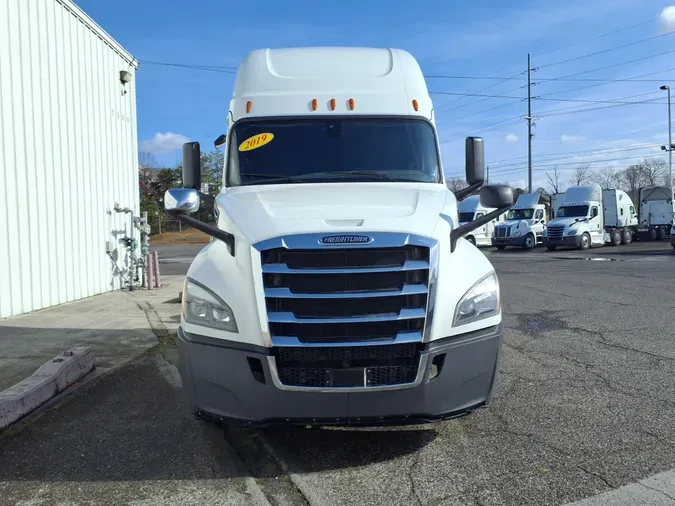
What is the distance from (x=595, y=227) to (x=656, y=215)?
30.6 ft

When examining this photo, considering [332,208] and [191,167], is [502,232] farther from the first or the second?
[332,208]

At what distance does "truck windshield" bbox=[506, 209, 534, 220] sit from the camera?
1286 inches

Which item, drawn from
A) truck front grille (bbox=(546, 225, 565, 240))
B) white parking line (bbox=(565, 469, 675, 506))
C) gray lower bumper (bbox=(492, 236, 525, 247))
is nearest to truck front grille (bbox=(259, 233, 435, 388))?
white parking line (bbox=(565, 469, 675, 506))

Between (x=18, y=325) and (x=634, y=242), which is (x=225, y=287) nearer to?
(x=18, y=325)

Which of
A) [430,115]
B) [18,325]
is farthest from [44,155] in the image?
[430,115]

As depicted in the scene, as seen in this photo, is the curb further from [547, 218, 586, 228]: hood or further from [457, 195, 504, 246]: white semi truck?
[547, 218, 586, 228]: hood

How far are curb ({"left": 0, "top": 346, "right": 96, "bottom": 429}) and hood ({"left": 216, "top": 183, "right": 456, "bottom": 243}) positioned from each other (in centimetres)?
247

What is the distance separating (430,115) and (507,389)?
2.74 metres

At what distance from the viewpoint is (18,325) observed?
8719mm

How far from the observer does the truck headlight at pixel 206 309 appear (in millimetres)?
3502

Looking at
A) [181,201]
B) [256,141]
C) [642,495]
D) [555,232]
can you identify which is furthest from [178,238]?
[642,495]

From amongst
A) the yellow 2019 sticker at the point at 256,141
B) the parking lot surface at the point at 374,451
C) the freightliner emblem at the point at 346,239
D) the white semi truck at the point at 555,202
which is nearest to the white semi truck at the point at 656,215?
the white semi truck at the point at 555,202

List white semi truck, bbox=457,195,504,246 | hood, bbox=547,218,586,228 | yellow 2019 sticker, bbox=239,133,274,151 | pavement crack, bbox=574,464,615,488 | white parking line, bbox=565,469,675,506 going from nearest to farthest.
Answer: white parking line, bbox=565,469,675,506, pavement crack, bbox=574,464,615,488, yellow 2019 sticker, bbox=239,133,274,151, hood, bbox=547,218,586,228, white semi truck, bbox=457,195,504,246

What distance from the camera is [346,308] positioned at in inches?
137
